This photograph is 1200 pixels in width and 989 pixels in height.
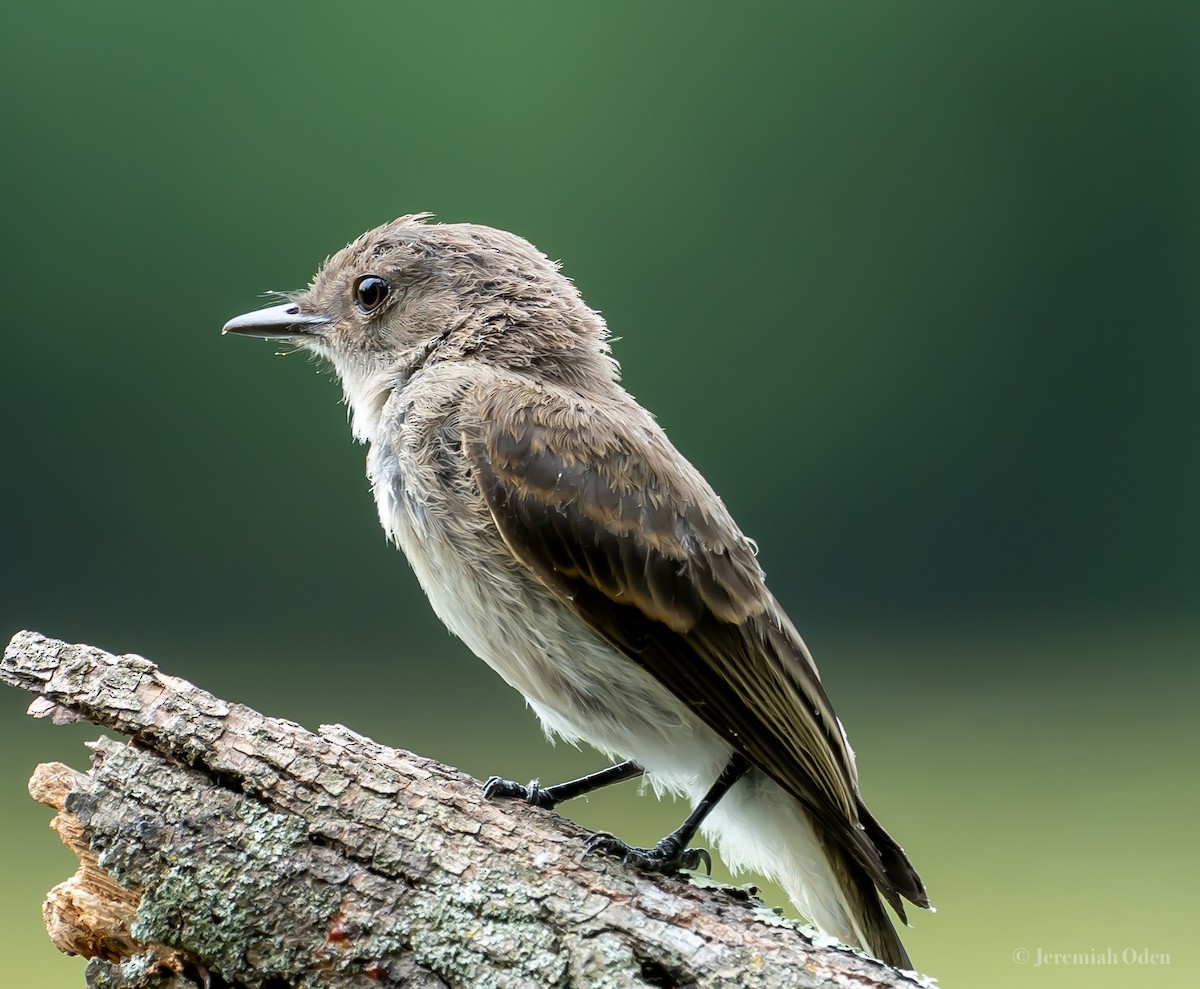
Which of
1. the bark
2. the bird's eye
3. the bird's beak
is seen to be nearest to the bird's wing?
the bark

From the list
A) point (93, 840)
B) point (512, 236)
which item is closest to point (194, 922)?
point (93, 840)

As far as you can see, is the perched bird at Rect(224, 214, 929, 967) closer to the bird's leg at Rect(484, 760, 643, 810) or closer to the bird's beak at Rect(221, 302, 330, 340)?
the bird's leg at Rect(484, 760, 643, 810)

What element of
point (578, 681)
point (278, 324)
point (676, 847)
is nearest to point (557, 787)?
point (578, 681)

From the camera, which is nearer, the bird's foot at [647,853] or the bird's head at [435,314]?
the bird's foot at [647,853]

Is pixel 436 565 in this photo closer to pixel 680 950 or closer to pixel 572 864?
pixel 572 864

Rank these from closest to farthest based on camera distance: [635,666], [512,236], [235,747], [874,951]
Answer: [235,747] → [635,666] → [874,951] → [512,236]

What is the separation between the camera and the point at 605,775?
11.5 ft

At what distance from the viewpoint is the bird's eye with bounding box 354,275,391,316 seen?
3.95 m

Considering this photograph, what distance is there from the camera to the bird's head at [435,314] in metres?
3.73

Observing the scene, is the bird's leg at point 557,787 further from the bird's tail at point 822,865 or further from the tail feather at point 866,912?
the tail feather at point 866,912

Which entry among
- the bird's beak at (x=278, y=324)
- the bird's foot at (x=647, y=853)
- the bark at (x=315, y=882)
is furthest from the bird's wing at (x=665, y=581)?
the bird's beak at (x=278, y=324)

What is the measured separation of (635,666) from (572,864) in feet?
1.77

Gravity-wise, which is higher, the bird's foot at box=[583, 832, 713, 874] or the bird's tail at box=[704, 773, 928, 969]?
the bird's tail at box=[704, 773, 928, 969]

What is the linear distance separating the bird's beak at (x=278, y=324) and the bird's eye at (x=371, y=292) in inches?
7.2
